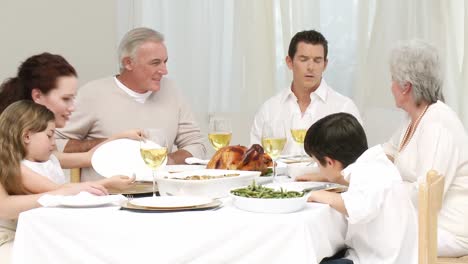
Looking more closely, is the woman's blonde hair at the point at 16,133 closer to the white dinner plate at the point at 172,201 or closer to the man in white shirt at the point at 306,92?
the white dinner plate at the point at 172,201

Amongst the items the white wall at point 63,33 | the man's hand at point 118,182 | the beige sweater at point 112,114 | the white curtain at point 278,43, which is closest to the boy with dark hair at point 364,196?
the man's hand at point 118,182

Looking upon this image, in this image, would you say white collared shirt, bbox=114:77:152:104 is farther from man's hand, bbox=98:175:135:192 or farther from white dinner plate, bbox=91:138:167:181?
man's hand, bbox=98:175:135:192

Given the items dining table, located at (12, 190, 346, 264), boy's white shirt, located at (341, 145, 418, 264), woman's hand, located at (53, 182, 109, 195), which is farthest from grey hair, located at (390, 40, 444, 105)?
woman's hand, located at (53, 182, 109, 195)

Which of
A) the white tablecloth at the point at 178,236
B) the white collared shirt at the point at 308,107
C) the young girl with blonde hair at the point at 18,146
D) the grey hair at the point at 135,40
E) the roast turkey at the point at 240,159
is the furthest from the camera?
the white collared shirt at the point at 308,107

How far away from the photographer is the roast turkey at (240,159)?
2559 mm

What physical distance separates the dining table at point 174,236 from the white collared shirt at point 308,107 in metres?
1.79

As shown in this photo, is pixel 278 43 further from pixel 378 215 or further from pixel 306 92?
pixel 378 215

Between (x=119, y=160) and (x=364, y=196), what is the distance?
1003 millimetres

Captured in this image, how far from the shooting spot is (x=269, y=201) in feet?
6.39

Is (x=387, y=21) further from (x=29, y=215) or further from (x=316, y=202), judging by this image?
(x=29, y=215)

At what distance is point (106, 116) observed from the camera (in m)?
3.55

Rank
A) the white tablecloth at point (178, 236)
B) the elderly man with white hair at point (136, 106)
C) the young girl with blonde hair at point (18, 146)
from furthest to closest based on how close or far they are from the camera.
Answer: the elderly man with white hair at point (136, 106), the young girl with blonde hair at point (18, 146), the white tablecloth at point (178, 236)

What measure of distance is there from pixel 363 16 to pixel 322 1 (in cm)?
26

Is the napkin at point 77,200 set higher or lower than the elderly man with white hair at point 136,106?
lower
